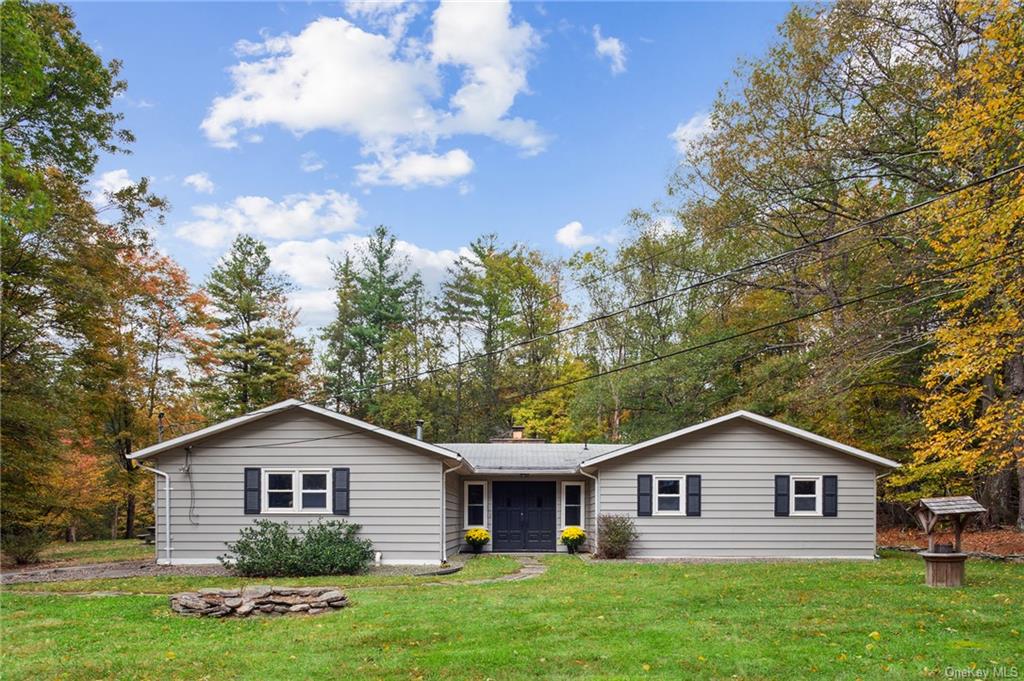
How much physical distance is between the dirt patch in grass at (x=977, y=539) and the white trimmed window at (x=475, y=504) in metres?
11.5

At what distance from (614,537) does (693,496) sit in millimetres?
2263

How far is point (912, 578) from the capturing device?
12914mm

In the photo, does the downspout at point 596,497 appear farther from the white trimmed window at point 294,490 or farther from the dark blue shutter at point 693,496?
the white trimmed window at point 294,490

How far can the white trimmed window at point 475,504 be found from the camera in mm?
20828

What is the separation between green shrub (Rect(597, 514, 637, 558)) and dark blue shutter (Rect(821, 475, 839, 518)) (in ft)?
15.5

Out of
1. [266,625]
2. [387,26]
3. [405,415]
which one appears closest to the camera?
[266,625]

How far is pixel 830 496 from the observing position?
58.6 feet

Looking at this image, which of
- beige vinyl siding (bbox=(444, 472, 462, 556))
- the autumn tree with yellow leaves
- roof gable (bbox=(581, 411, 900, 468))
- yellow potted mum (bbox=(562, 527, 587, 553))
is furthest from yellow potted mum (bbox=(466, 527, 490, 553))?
the autumn tree with yellow leaves

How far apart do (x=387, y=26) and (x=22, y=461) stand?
44.6 ft

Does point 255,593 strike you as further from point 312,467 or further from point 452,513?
point 452,513

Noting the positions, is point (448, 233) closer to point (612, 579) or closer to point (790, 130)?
point (790, 130)

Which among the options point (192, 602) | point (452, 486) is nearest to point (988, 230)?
point (452, 486)

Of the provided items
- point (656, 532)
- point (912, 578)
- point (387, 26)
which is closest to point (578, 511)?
point (656, 532)

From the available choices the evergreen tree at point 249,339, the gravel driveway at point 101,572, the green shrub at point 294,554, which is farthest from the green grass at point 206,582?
the evergreen tree at point 249,339
